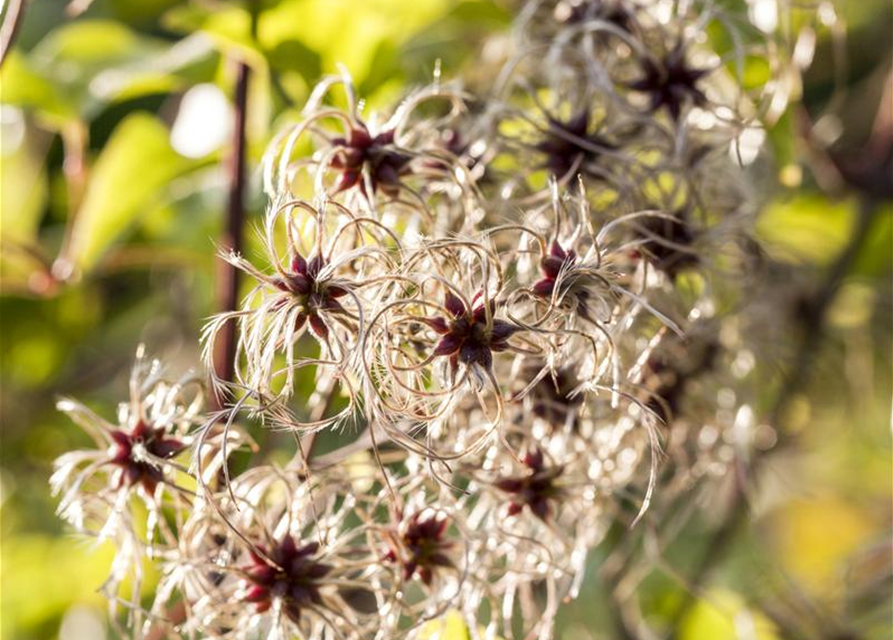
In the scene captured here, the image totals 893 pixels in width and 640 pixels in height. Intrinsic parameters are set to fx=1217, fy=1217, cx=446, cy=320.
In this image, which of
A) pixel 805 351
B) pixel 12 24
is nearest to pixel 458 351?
pixel 12 24

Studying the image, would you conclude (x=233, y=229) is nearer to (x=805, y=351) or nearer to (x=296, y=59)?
(x=296, y=59)

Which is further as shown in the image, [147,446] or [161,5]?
[161,5]

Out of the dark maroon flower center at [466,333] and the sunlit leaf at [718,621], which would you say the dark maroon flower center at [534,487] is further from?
the sunlit leaf at [718,621]

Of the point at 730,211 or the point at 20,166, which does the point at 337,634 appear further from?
the point at 20,166

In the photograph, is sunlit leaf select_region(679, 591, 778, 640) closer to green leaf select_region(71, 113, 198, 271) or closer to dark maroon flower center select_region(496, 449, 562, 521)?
dark maroon flower center select_region(496, 449, 562, 521)

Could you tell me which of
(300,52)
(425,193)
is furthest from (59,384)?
(425,193)
